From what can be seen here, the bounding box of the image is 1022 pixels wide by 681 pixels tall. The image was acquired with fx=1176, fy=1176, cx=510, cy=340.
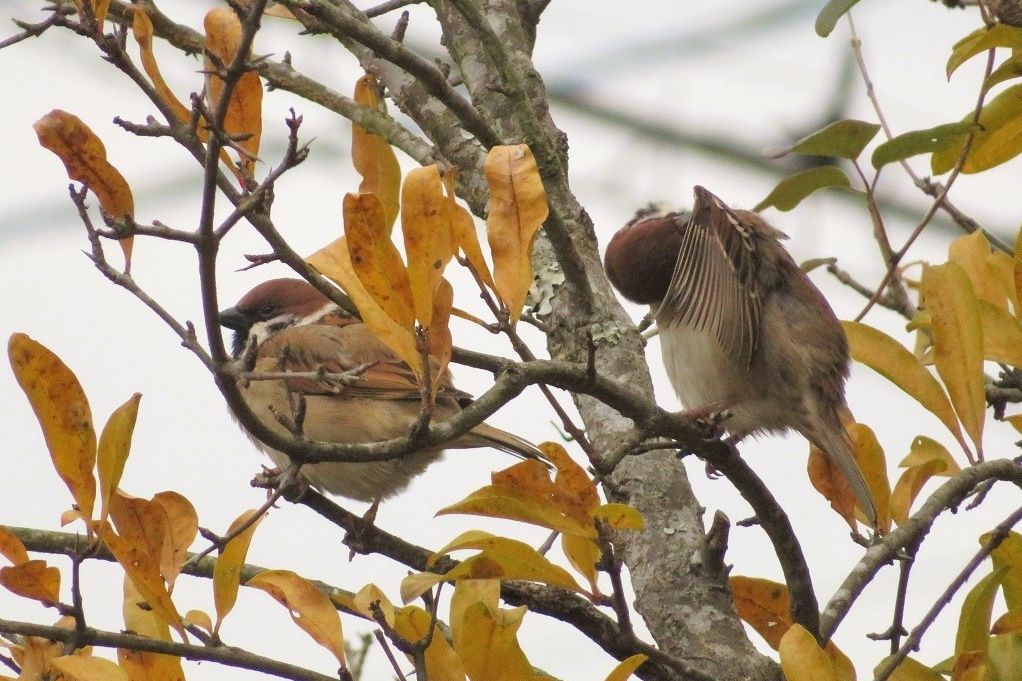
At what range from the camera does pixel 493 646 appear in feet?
5.77

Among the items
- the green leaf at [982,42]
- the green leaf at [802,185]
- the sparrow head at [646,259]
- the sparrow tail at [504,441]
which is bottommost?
the sparrow tail at [504,441]

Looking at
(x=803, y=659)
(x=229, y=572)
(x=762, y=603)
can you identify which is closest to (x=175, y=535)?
(x=229, y=572)

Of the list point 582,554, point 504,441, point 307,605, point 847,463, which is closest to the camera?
point 307,605

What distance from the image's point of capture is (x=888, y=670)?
183 centimetres

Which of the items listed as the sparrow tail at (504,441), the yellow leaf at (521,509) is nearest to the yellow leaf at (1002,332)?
the yellow leaf at (521,509)

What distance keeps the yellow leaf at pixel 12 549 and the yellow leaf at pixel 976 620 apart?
1554mm

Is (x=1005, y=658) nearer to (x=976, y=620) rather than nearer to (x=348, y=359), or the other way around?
(x=976, y=620)

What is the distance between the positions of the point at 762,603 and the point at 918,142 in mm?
956

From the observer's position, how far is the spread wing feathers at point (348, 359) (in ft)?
12.3

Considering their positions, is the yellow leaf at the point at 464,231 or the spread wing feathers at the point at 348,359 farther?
the spread wing feathers at the point at 348,359

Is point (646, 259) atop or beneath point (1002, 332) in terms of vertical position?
atop


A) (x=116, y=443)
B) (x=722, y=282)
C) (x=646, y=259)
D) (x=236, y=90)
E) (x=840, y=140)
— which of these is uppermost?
(x=646, y=259)

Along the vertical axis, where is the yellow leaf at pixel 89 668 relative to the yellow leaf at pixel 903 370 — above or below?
below

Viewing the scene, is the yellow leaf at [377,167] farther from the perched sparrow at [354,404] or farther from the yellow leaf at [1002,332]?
the perched sparrow at [354,404]
